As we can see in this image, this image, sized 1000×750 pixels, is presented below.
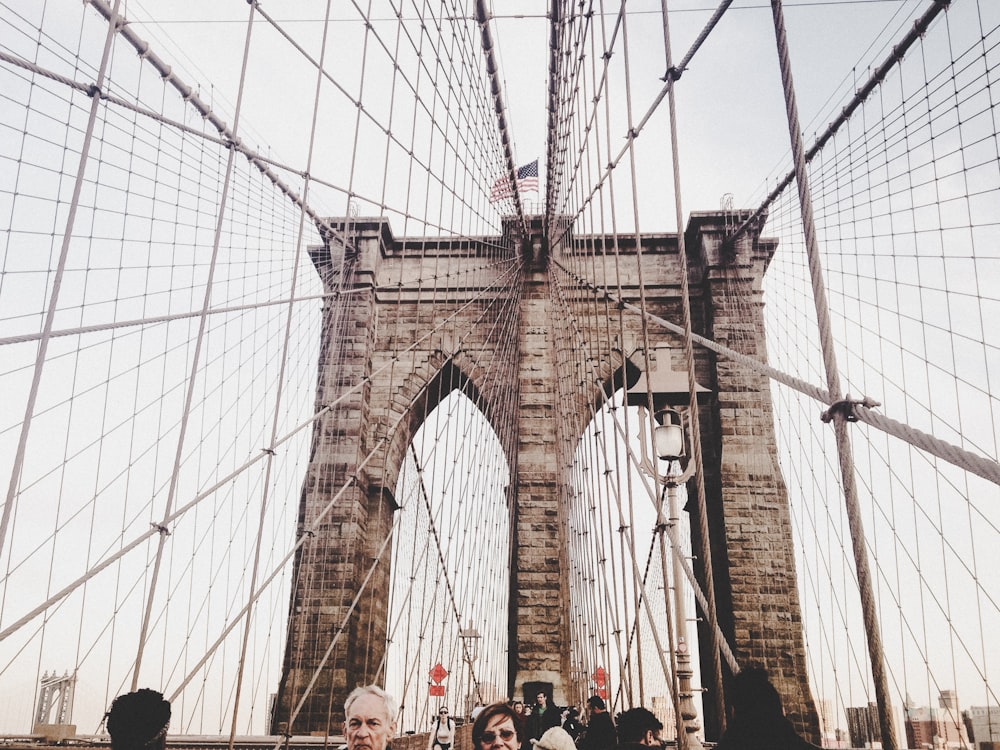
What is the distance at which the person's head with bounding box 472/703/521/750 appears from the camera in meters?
1.89

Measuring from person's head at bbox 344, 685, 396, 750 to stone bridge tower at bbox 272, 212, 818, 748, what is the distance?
695cm

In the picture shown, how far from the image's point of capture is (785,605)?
384 inches

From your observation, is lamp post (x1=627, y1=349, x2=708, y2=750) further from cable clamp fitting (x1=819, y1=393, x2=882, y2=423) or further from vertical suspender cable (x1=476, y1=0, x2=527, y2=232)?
vertical suspender cable (x1=476, y1=0, x2=527, y2=232)

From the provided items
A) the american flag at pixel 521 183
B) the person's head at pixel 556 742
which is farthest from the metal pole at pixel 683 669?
the american flag at pixel 521 183

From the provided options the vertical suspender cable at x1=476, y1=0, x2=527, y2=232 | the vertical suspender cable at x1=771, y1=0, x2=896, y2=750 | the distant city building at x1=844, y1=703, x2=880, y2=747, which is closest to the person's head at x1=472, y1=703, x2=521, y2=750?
the vertical suspender cable at x1=771, y1=0, x2=896, y2=750

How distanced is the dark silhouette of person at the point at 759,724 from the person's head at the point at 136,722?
1.12 meters

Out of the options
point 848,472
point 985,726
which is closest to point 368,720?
point 848,472

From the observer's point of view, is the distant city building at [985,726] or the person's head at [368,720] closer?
the person's head at [368,720]

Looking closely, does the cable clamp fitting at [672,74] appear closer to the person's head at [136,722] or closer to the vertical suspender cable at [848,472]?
the vertical suspender cable at [848,472]

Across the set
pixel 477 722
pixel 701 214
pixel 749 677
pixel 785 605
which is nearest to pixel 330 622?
pixel 785 605

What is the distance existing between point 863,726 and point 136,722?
7145mm

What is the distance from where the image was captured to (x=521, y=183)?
12.2 metres

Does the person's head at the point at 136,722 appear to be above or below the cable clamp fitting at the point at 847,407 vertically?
below

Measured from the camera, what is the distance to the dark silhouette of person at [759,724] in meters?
1.24
